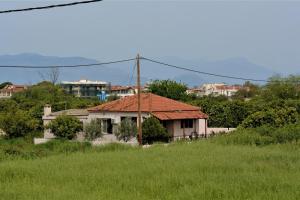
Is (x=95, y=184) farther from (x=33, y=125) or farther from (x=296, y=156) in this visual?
(x=33, y=125)

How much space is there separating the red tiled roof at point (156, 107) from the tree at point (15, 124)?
4281 millimetres

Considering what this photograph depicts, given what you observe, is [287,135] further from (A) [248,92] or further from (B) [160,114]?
(A) [248,92]

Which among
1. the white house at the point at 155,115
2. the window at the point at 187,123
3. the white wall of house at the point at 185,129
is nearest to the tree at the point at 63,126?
the white house at the point at 155,115

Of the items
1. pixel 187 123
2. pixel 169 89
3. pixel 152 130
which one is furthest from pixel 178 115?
pixel 169 89

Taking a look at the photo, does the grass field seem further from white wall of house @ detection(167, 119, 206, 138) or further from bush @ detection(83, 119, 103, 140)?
white wall of house @ detection(167, 119, 206, 138)

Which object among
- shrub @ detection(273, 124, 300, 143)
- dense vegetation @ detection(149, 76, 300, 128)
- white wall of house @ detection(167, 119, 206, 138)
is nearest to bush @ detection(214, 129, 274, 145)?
shrub @ detection(273, 124, 300, 143)

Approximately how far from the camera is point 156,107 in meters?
33.7

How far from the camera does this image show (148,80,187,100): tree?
5031 cm

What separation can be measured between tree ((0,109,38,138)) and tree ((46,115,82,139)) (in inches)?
96.4

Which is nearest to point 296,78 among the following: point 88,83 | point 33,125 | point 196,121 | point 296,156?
point 196,121

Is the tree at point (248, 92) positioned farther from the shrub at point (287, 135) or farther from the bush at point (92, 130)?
the shrub at point (287, 135)

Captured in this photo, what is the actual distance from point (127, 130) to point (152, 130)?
158cm

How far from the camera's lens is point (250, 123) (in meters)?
33.0

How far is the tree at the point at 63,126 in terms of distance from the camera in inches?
1291
